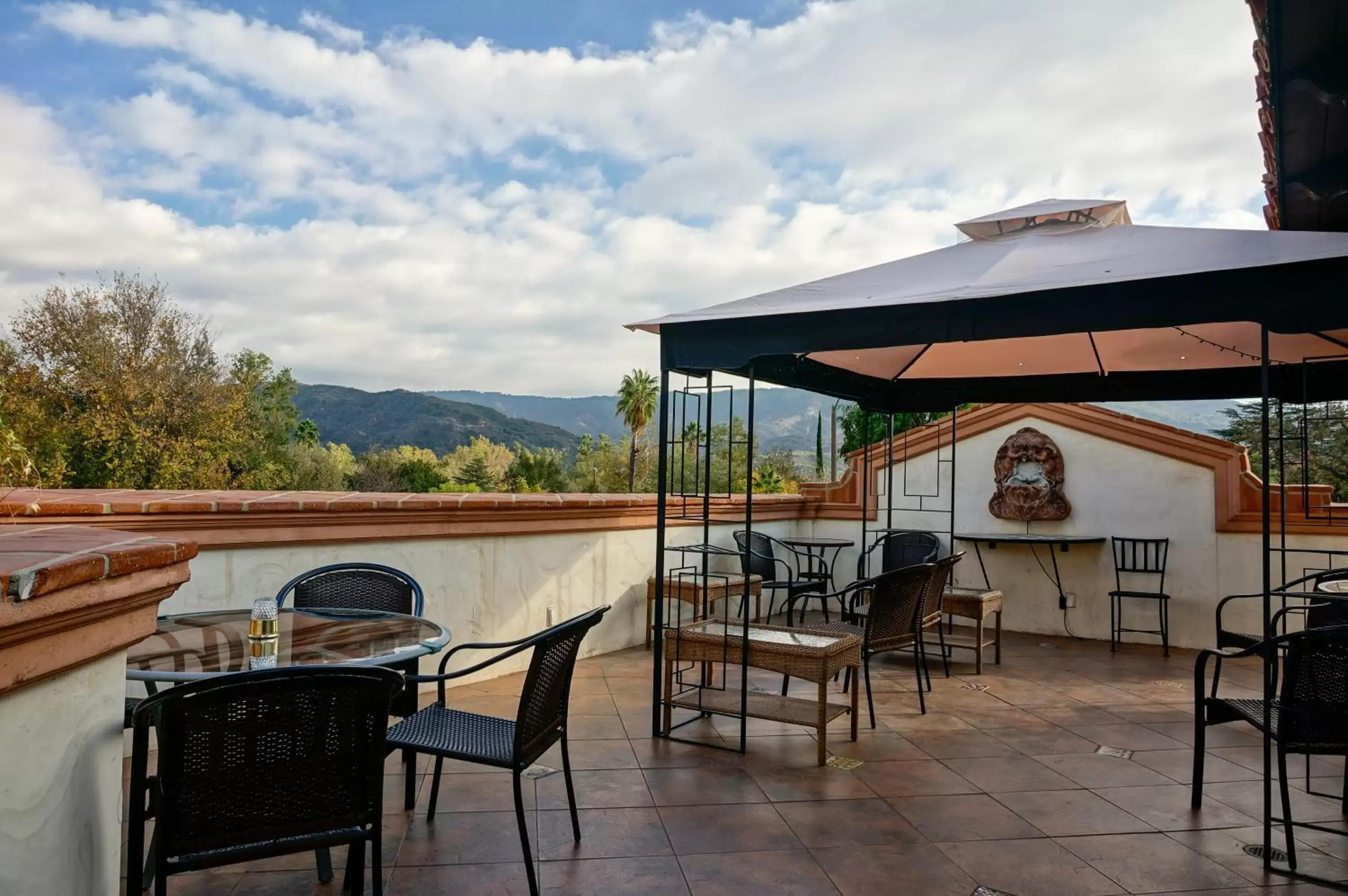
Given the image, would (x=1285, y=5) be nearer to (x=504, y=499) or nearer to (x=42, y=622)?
(x=42, y=622)

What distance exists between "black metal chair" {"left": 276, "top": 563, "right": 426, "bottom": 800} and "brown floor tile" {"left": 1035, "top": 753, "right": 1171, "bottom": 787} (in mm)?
2767

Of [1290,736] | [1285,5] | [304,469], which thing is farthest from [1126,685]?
[304,469]

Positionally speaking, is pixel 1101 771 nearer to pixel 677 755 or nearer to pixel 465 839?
pixel 677 755

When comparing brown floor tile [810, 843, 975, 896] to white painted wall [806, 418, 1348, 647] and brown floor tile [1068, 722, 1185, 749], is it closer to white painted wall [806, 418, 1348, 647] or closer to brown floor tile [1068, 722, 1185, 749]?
brown floor tile [1068, 722, 1185, 749]

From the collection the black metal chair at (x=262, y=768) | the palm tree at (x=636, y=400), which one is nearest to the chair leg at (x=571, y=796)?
the black metal chair at (x=262, y=768)

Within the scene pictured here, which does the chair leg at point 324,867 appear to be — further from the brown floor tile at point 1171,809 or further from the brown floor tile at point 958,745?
the brown floor tile at point 1171,809

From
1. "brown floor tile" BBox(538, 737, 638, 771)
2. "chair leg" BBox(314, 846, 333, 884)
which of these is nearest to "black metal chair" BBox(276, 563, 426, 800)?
"brown floor tile" BBox(538, 737, 638, 771)

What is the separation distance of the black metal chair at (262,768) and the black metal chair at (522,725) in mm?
439

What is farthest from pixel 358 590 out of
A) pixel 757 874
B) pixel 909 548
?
pixel 909 548

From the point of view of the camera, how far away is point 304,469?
79.4ft

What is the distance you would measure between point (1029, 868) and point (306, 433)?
30896 mm

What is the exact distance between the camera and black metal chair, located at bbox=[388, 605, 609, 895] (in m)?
2.35

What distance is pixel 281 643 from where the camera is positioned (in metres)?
2.60

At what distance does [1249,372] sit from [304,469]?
23940 mm
